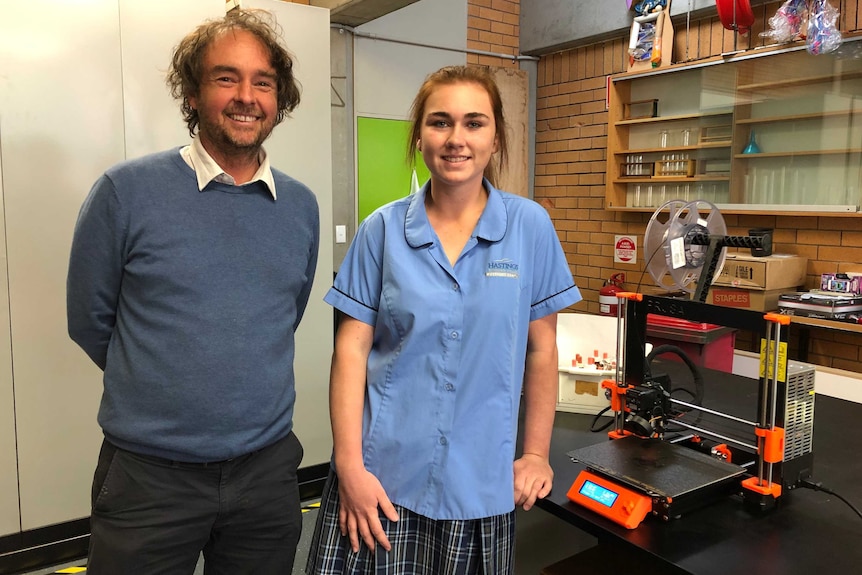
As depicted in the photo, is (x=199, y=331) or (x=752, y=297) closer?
(x=199, y=331)

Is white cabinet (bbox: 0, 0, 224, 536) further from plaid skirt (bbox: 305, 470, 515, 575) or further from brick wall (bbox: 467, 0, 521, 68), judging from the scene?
brick wall (bbox: 467, 0, 521, 68)

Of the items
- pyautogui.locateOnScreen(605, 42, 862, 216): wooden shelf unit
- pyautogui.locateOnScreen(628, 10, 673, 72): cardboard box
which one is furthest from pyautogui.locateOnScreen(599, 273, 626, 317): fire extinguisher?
pyautogui.locateOnScreen(628, 10, 673, 72): cardboard box

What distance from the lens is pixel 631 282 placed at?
4656 mm

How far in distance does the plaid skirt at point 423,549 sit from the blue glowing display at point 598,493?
0.17 m

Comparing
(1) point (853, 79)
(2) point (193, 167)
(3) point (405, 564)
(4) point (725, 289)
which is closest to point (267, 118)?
(2) point (193, 167)

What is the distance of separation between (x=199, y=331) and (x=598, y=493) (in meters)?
0.87

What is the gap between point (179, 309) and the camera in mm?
1316

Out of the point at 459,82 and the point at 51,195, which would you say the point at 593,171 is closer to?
the point at 51,195

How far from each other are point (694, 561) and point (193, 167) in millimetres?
1241

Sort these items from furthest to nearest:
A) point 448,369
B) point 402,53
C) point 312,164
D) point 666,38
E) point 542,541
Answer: point 402,53 < point 666,38 < point 312,164 < point 542,541 < point 448,369

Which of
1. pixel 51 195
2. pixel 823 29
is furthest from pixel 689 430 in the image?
pixel 823 29

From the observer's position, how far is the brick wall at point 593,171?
376cm

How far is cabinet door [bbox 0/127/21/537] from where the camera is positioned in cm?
239

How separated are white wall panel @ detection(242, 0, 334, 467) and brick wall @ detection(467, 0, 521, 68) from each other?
6.95ft
